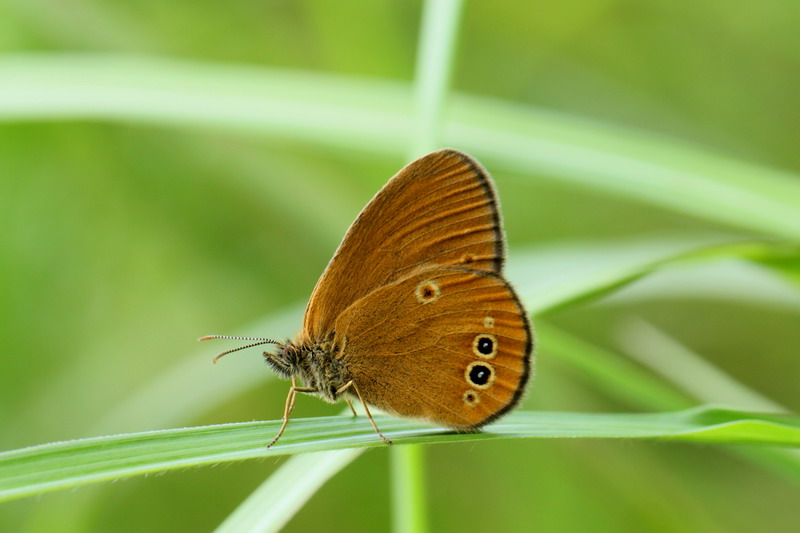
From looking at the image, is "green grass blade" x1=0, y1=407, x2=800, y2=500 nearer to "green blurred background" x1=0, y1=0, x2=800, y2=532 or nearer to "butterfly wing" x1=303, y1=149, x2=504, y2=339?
"butterfly wing" x1=303, y1=149, x2=504, y2=339

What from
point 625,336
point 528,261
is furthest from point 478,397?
point 625,336

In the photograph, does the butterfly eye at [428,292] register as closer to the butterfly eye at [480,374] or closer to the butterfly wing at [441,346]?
the butterfly wing at [441,346]

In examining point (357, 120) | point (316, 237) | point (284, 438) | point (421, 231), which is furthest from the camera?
point (316, 237)

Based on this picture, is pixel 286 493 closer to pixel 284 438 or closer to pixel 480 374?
pixel 284 438

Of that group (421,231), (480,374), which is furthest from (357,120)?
(480,374)

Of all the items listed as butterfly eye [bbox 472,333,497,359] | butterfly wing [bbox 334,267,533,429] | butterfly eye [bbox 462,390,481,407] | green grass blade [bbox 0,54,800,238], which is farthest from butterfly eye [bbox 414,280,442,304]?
green grass blade [bbox 0,54,800,238]

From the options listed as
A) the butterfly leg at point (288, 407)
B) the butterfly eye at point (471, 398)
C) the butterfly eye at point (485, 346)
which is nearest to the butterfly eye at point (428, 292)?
the butterfly eye at point (485, 346)
